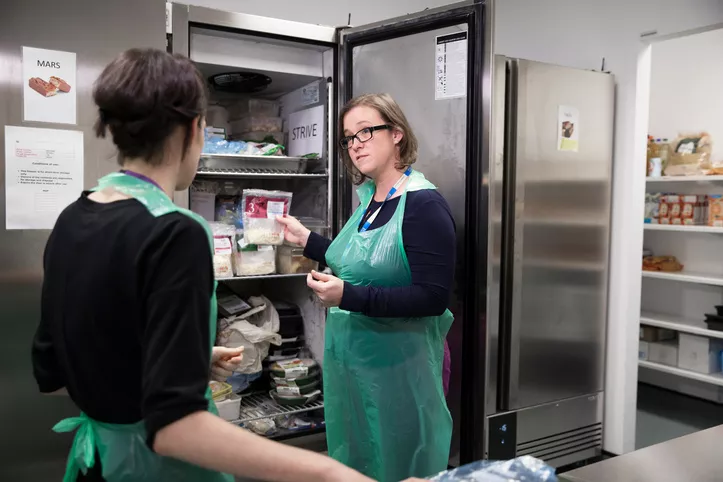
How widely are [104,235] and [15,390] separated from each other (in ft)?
4.15

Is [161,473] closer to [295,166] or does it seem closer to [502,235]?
[295,166]

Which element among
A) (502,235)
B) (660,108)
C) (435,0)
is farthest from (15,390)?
(660,108)

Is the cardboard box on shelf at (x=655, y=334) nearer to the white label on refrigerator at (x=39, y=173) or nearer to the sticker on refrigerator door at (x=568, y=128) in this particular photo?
the sticker on refrigerator door at (x=568, y=128)

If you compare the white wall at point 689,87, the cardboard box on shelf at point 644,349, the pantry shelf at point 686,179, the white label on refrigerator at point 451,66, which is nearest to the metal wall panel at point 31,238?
the white label on refrigerator at point 451,66

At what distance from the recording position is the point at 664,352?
4207mm

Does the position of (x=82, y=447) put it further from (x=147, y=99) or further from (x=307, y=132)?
(x=307, y=132)

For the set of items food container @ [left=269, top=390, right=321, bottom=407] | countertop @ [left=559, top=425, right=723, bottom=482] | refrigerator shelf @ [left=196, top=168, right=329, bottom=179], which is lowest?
food container @ [left=269, top=390, right=321, bottom=407]

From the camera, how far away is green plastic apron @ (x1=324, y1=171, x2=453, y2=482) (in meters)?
1.79

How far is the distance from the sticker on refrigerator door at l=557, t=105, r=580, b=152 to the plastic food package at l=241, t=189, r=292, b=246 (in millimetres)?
1332

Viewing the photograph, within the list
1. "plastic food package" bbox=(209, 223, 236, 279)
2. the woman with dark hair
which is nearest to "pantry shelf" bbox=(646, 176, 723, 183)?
"plastic food package" bbox=(209, 223, 236, 279)

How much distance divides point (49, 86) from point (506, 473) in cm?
167

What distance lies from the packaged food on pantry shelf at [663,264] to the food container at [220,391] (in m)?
3.27

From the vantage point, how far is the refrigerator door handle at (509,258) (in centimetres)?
264

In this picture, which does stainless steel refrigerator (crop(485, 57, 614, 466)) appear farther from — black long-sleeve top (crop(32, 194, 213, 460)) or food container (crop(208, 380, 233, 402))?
black long-sleeve top (crop(32, 194, 213, 460))
